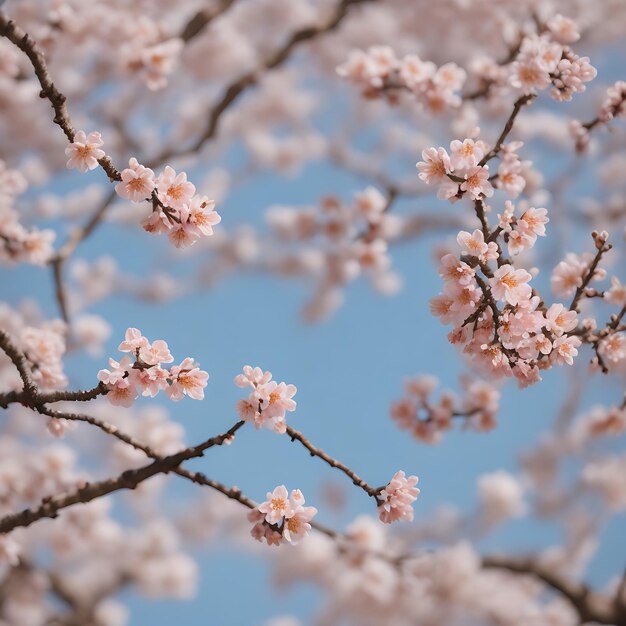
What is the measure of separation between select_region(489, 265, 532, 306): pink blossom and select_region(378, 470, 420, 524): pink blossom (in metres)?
0.66

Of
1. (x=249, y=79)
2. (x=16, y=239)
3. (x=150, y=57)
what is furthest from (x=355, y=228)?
(x=16, y=239)

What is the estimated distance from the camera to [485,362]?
2578mm

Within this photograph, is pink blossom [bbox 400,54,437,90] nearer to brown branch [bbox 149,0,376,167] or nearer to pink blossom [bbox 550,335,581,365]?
brown branch [bbox 149,0,376,167]

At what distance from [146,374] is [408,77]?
2.42m

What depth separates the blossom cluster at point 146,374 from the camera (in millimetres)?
2375

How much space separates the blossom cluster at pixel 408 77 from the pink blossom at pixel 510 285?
1.92 meters

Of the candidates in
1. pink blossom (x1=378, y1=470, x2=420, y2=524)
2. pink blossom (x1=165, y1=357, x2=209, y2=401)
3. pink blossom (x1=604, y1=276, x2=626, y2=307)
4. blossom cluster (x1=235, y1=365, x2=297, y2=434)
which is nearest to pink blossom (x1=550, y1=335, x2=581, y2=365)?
pink blossom (x1=604, y1=276, x2=626, y2=307)

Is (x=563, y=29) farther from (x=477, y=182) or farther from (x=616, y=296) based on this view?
(x=477, y=182)

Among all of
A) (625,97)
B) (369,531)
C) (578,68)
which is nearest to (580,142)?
(625,97)

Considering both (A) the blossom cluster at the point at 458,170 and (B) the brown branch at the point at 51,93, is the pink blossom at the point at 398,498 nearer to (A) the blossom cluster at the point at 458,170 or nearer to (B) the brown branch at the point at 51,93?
(A) the blossom cluster at the point at 458,170

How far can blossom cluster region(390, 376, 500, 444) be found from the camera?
12.8 ft

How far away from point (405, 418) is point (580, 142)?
1.56m

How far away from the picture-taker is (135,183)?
234 cm

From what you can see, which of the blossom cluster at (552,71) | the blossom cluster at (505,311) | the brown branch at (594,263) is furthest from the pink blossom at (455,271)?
the blossom cluster at (552,71)
